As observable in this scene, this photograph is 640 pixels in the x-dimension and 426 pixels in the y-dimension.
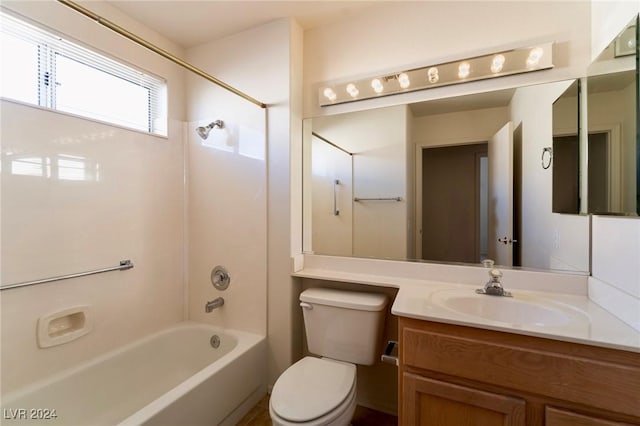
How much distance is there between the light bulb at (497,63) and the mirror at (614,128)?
→ 364mm

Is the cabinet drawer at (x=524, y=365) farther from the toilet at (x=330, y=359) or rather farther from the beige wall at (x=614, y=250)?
the toilet at (x=330, y=359)

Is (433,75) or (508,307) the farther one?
(433,75)

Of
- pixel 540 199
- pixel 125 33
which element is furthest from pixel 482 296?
pixel 125 33

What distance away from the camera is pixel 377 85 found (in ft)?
5.78

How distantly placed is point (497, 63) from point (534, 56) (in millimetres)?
158

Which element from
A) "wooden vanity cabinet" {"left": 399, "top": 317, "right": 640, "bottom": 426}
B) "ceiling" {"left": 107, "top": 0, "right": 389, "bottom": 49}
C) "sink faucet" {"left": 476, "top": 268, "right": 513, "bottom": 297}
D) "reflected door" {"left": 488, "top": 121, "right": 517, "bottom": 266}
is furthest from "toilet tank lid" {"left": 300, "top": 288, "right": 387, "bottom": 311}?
"ceiling" {"left": 107, "top": 0, "right": 389, "bottom": 49}

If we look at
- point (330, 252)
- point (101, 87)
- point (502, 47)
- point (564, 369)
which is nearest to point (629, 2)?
point (502, 47)

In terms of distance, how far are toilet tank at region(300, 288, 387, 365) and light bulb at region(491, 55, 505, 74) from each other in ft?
4.52

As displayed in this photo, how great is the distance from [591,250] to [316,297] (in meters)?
1.37

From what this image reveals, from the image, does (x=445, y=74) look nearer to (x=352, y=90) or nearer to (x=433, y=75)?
(x=433, y=75)

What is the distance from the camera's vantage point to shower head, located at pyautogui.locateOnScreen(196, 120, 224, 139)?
2.04m

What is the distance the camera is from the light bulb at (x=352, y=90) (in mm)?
1827

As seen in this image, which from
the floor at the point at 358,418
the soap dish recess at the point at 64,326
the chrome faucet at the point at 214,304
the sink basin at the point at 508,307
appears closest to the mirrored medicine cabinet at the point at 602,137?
the sink basin at the point at 508,307

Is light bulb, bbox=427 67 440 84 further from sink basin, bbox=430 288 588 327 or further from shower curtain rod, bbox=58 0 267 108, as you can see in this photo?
sink basin, bbox=430 288 588 327
